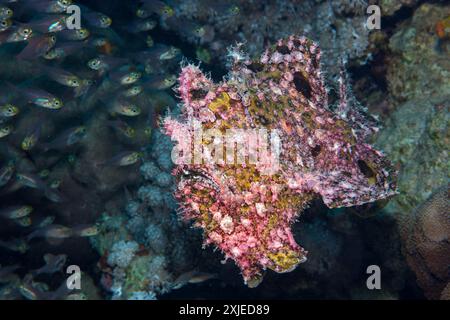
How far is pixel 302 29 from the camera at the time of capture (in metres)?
6.33

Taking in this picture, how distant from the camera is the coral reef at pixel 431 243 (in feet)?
13.9

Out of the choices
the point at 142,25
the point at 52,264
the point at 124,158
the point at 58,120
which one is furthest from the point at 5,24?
the point at 52,264

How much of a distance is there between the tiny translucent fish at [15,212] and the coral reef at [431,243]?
5.76 m

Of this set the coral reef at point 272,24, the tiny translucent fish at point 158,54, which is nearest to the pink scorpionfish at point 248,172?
the coral reef at point 272,24

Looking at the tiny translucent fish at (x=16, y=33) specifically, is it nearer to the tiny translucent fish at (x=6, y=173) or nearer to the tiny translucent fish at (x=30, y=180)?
the tiny translucent fish at (x=6, y=173)

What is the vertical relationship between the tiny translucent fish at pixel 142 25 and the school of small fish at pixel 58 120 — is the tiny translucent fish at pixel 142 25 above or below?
above

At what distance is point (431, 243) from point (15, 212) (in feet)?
20.1

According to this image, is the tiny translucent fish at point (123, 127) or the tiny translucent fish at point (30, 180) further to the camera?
the tiny translucent fish at point (123, 127)

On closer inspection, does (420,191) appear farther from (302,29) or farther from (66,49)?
(66,49)

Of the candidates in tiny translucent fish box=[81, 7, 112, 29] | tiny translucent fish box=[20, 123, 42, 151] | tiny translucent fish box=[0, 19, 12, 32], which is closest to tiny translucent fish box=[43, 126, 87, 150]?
tiny translucent fish box=[20, 123, 42, 151]

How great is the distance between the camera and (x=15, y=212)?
238 inches

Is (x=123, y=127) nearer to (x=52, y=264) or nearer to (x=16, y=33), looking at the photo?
A: (x=16, y=33)

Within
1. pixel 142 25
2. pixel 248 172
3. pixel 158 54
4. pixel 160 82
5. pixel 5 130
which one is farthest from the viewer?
pixel 142 25

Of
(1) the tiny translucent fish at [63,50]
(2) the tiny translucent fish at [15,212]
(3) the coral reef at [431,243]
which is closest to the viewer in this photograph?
(3) the coral reef at [431,243]
